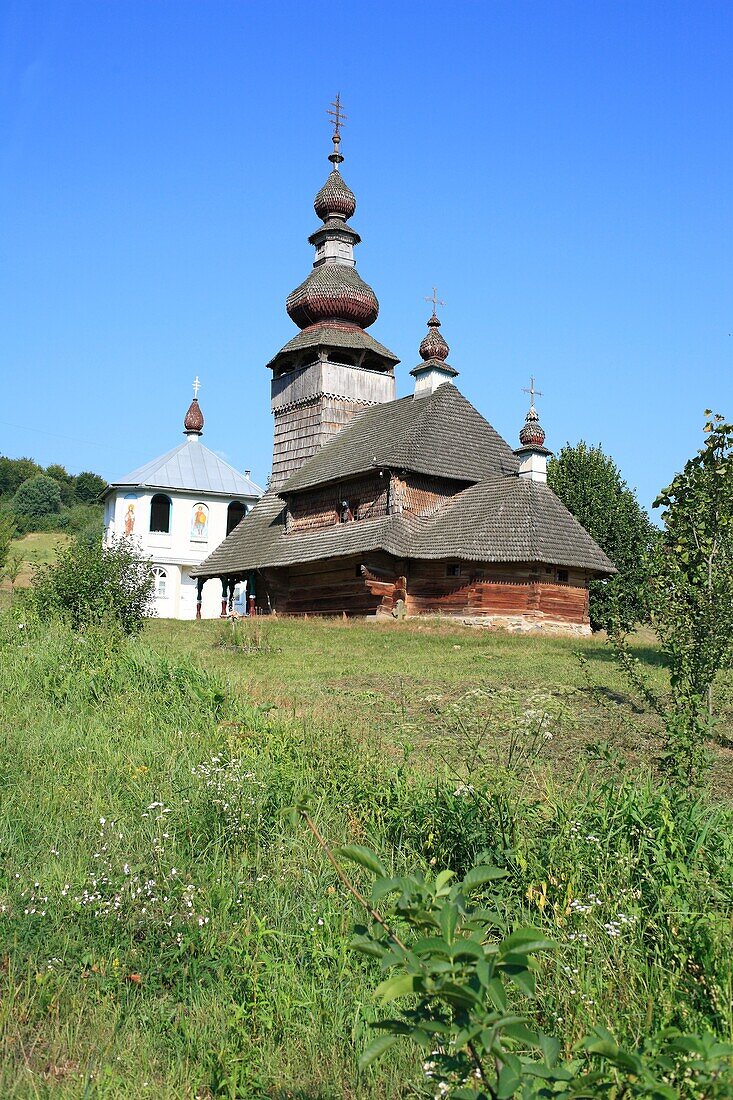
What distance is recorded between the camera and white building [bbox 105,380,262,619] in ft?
139

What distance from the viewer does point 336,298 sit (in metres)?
33.3

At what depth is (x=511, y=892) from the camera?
17.8 feet

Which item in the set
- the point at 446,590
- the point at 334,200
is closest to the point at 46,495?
the point at 334,200

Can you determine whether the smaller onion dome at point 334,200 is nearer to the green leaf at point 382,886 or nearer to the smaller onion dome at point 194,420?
the smaller onion dome at point 194,420

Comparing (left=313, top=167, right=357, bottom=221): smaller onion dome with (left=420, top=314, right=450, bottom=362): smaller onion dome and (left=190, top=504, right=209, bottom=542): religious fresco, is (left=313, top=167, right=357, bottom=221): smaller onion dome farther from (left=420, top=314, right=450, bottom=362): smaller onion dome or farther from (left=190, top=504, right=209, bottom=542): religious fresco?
(left=190, top=504, right=209, bottom=542): religious fresco

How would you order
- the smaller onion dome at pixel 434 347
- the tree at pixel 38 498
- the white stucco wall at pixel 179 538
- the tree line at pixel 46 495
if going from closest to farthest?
the smaller onion dome at pixel 434 347 → the white stucco wall at pixel 179 538 → the tree line at pixel 46 495 → the tree at pixel 38 498

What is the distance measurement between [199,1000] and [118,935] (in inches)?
30.9

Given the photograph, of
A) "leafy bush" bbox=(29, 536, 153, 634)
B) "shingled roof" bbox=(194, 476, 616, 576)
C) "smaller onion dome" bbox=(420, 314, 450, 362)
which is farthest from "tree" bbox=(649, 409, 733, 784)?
"smaller onion dome" bbox=(420, 314, 450, 362)

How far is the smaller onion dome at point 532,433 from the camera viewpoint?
26.3m

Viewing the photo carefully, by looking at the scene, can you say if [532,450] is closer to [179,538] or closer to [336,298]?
[336,298]

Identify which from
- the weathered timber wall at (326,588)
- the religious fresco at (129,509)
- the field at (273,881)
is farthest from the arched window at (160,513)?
the field at (273,881)

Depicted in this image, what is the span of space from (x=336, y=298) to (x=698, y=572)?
26.1 meters

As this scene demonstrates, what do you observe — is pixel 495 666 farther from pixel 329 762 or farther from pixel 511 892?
pixel 511 892

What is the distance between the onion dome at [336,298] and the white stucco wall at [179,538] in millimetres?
12363
